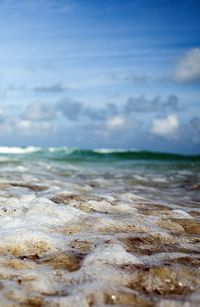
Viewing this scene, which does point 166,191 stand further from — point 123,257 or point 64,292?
point 64,292

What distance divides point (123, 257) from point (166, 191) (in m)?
5.20

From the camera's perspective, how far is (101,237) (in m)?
3.93

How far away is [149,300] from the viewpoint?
8.11ft

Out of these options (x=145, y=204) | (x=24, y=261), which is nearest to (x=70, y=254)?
(x=24, y=261)

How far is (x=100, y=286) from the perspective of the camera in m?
2.66

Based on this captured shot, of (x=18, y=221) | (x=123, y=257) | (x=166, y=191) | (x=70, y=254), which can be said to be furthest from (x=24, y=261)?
(x=166, y=191)

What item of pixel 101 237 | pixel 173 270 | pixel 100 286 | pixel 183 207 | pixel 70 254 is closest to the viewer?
pixel 100 286

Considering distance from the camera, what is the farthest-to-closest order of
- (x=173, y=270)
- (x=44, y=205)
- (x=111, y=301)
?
(x=44, y=205)
(x=173, y=270)
(x=111, y=301)

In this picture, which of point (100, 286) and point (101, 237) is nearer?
point (100, 286)

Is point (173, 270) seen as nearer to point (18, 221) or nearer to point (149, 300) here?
point (149, 300)

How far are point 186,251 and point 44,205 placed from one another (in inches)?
91.3

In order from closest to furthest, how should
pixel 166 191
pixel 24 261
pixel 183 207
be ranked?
pixel 24 261 < pixel 183 207 < pixel 166 191

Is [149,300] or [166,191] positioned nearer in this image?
[149,300]

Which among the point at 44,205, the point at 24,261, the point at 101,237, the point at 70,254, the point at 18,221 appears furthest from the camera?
the point at 44,205
